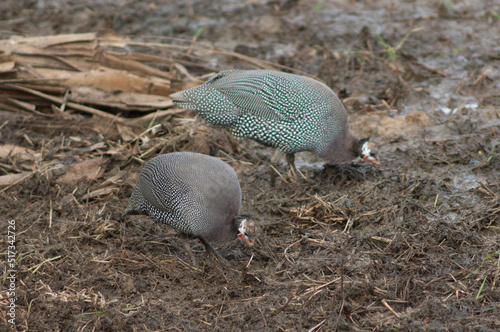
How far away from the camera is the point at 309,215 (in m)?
4.32

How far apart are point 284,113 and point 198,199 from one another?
1429 millimetres

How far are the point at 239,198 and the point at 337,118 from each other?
58.0 inches

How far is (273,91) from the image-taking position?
15.7ft

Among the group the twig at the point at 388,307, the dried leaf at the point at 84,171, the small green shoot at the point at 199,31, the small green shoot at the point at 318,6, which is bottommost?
the dried leaf at the point at 84,171

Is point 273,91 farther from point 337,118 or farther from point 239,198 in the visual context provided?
point 239,198

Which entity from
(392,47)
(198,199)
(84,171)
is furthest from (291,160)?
(392,47)

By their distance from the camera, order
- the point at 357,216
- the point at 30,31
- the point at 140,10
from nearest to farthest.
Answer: the point at 357,216 < the point at 30,31 < the point at 140,10

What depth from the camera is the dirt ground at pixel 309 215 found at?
127 inches

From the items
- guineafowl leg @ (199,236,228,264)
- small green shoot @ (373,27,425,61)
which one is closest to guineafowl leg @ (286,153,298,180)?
guineafowl leg @ (199,236,228,264)

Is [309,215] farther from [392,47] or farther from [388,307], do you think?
[392,47]

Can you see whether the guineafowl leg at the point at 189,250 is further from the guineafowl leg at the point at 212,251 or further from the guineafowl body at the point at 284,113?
the guineafowl body at the point at 284,113

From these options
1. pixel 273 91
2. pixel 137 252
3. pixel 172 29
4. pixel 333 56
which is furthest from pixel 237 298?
pixel 172 29

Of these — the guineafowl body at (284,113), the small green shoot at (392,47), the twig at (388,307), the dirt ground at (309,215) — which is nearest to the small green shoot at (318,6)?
the dirt ground at (309,215)

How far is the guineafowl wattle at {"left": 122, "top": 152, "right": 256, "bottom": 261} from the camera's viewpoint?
3.64m
